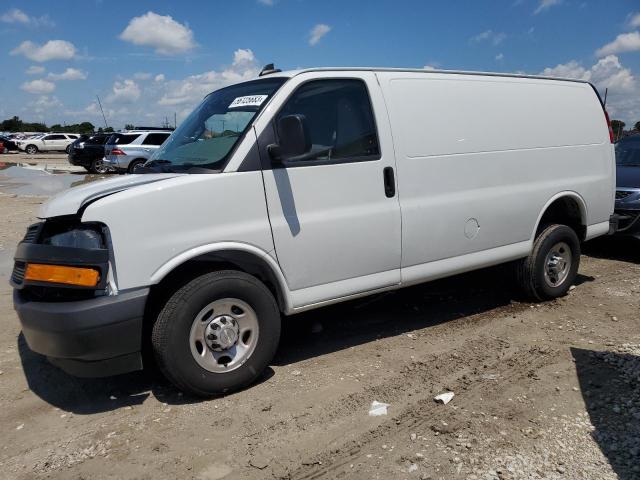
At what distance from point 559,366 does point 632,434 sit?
38.4 inches

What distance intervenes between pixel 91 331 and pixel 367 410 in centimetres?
178

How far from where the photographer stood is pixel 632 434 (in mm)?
3129

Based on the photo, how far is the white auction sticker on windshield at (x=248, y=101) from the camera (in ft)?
12.3

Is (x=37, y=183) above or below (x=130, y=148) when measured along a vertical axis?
below

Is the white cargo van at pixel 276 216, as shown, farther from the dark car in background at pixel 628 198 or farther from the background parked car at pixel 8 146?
the background parked car at pixel 8 146

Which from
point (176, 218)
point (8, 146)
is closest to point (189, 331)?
point (176, 218)

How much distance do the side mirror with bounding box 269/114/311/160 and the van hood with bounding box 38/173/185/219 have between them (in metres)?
0.70

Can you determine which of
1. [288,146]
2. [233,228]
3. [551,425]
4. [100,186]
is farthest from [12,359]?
[551,425]

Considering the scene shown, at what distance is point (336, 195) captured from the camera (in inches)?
152

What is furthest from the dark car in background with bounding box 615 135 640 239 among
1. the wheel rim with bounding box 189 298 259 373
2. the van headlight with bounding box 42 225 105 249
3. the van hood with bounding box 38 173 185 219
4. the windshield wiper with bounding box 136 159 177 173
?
the van headlight with bounding box 42 225 105 249

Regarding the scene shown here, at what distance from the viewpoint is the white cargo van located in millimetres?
3209

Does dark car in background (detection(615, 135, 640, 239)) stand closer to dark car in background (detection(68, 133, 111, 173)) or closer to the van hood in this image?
the van hood

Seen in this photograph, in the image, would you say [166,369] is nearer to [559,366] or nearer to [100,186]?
[100,186]

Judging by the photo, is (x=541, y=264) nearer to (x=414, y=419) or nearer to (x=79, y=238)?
(x=414, y=419)
